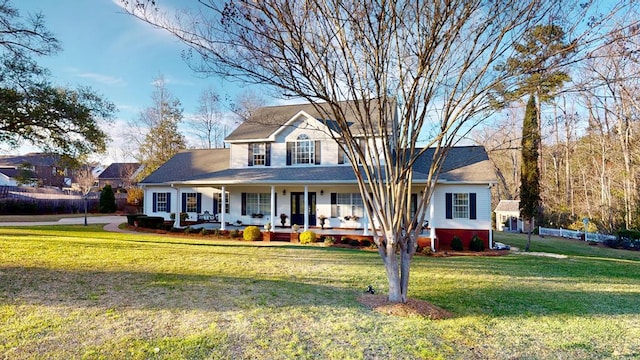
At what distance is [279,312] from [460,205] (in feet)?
40.1

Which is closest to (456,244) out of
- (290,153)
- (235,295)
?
(290,153)

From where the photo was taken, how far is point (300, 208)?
1842 cm

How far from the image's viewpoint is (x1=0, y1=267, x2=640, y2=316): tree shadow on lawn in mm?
5625

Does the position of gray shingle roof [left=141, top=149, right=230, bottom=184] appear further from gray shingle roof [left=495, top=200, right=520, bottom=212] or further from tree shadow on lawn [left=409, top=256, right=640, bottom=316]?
gray shingle roof [left=495, top=200, right=520, bottom=212]

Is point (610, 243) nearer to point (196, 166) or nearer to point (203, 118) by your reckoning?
point (196, 166)

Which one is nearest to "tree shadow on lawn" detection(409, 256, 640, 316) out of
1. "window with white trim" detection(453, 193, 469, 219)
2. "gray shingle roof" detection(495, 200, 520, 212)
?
"window with white trim" detection(453, 193, 469, 219)

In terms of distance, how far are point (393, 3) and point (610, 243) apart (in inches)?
826

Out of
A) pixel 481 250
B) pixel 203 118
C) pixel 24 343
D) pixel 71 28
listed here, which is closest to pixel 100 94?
pixel 71 28

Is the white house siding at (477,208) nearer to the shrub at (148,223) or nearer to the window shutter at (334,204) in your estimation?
the window shutter at (334,204)

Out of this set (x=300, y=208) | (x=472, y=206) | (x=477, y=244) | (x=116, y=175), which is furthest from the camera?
(x=116, y=175)

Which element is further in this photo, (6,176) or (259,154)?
(6,176)

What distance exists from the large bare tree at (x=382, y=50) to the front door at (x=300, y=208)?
1176cm

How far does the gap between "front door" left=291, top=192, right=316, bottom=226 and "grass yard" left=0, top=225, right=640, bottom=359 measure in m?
8.65

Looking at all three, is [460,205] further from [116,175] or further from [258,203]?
[116,175]
